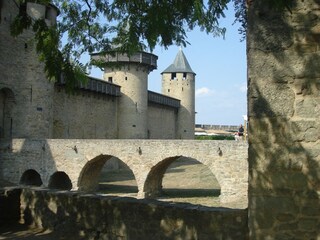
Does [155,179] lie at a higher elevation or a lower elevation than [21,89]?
lower

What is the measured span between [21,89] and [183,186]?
30.1ft

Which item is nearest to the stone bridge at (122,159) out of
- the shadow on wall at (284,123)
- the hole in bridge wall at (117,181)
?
the hole in bridge wall at (117,181)

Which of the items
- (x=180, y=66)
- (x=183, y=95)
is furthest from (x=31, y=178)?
(x=180, y=66)

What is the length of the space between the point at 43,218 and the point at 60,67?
2.05 m

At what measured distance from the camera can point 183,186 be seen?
1962 centimetres

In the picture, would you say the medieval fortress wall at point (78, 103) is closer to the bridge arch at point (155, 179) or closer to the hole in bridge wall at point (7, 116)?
the hole in bridge wall at point (7, 116)

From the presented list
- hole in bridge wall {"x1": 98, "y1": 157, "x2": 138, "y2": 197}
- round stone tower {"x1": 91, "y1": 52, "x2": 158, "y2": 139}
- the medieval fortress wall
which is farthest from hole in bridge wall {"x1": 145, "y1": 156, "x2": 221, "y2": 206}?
round stone tower {"x1": 91, "y1": 52, "x2": 158, "y2": 139}

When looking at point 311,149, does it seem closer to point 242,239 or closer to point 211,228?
point 242,239

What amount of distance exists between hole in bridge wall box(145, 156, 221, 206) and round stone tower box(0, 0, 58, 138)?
Answer: 6298 millimetres

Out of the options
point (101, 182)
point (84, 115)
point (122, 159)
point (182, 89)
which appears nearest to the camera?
point (122, 159)

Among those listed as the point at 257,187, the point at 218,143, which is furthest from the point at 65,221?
the point at 218,143

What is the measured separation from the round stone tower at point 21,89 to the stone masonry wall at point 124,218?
14.3 meters

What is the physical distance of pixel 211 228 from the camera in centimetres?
367

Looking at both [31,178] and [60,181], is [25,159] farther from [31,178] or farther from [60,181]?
[60,181]
